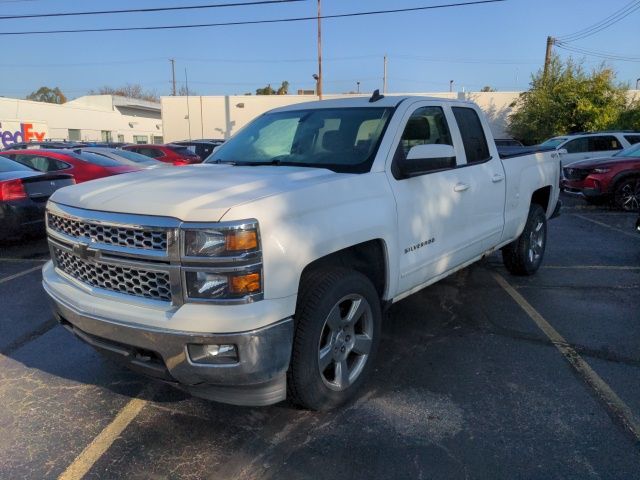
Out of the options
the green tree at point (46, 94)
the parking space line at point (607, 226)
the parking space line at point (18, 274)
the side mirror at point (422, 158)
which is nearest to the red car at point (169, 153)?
the parking space line at point (18, 274)

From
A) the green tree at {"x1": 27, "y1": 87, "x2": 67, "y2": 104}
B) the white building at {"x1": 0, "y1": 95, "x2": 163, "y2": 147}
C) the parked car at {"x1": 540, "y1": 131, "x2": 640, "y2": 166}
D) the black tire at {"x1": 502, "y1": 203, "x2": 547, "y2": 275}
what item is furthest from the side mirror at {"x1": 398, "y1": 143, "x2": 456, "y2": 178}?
the green tree at {"x1": 27, "y1": 87, "x2": 67, "y2": 104}

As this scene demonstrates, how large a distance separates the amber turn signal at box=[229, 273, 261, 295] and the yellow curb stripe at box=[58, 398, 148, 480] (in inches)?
49.1

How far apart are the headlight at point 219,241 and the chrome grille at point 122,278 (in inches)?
8.5

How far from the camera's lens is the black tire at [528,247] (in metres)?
5.88

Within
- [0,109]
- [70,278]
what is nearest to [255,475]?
[70,278]

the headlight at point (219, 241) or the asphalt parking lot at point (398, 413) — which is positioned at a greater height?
the headlight at point (219, 241)

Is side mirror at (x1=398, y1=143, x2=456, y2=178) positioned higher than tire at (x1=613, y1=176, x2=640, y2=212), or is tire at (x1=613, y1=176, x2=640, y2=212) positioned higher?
side mirror at (x1=398, y1=143, x2=456, y2=178)

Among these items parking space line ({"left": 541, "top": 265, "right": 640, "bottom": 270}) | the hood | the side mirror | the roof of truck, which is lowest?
parking space line ({"left": 541, "top": 265, "right": 640, "bottom": 270})

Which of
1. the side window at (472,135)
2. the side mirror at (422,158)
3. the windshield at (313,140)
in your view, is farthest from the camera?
the side window at (472,135)

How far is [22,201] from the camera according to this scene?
723cm

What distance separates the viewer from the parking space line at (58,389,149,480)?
2680 mm

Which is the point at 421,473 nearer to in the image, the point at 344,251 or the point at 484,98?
the point at 344,251

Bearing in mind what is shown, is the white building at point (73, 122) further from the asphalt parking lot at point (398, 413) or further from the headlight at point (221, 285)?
the headlight at point (221, 285)

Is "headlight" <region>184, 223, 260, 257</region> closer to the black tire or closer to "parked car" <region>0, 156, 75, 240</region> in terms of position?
the black tire
